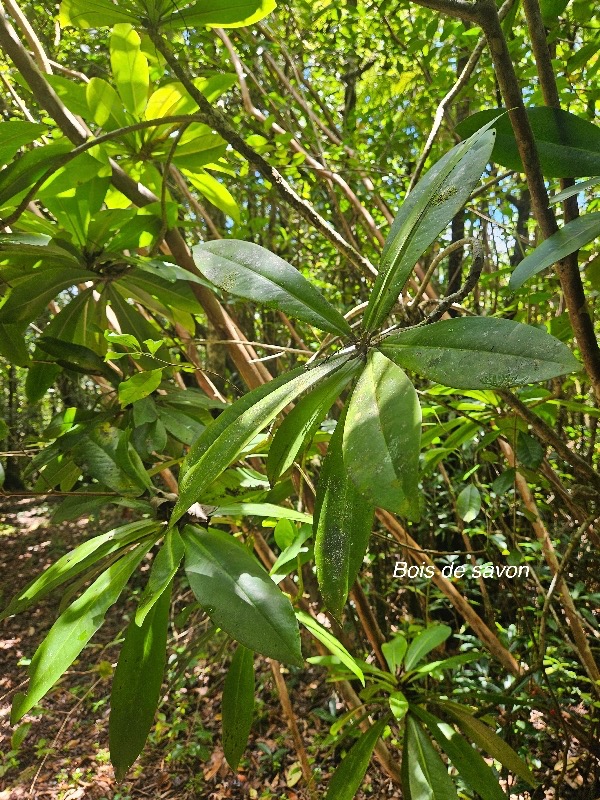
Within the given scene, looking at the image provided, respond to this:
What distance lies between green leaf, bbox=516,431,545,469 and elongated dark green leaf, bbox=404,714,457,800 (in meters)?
0.50

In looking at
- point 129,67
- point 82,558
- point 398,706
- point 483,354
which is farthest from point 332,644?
point 129,67

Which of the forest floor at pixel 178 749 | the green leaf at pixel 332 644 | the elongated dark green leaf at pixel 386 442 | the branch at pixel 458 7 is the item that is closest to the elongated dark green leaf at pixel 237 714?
the green leaf at pixel 332 644

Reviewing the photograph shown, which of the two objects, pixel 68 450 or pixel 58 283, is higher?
pixel 58 283

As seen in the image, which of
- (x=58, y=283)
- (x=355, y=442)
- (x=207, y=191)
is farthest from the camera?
(x=207, y=191)

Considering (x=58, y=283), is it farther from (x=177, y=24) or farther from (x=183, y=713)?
(x=183, y=713)

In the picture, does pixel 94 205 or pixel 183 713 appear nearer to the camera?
pixel 94 205

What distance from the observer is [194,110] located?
84cm

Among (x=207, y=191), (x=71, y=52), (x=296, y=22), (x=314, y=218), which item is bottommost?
(x=314, y=218)

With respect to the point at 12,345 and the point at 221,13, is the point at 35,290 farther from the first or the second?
the point at 221,13

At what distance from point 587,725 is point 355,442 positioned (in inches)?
68.0

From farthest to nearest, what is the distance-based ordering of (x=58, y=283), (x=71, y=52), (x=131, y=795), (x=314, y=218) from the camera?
(x=71, y=52), (x=131, y=795), (x=58, y=283), (x=314, y=218)

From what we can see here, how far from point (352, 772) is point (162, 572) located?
602 millimetres

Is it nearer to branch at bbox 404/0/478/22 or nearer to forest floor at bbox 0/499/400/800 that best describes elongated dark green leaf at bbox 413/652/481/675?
forest floor at bbox 0/499/400/800

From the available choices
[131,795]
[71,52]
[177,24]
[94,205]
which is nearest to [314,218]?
[177,24]
